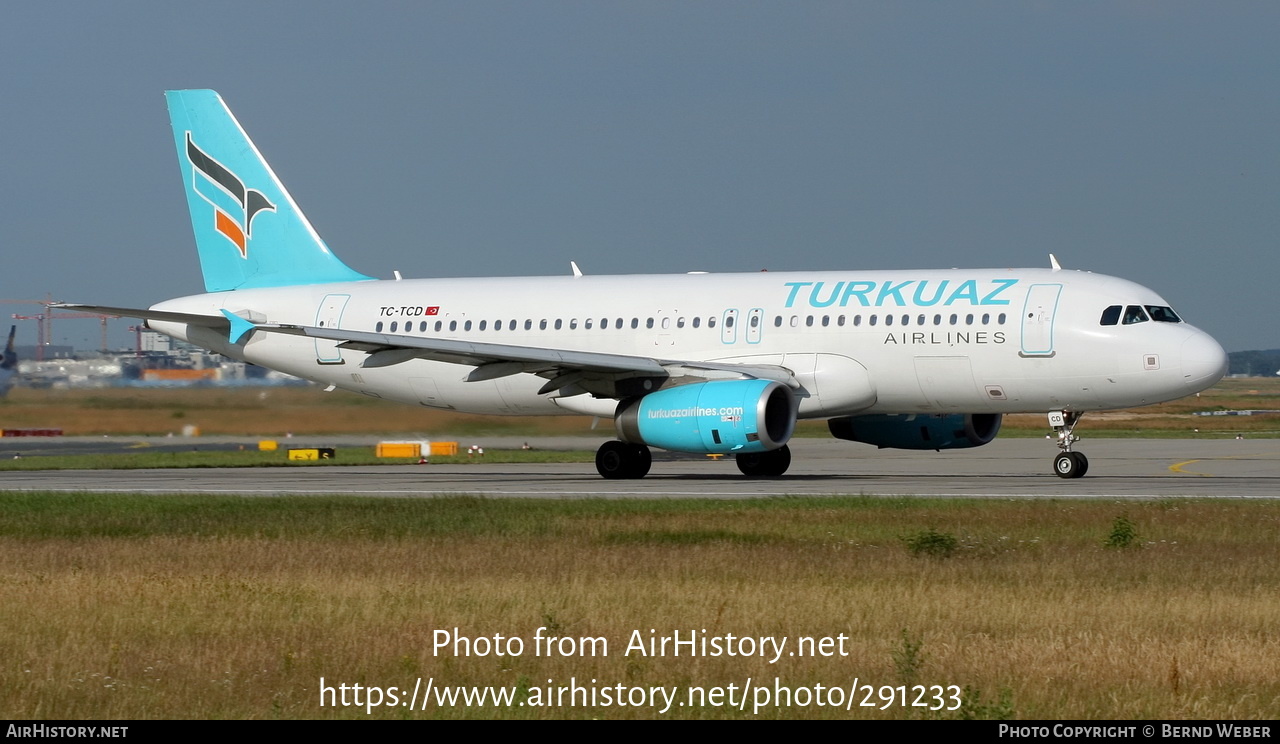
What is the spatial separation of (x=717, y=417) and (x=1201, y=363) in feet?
25.8

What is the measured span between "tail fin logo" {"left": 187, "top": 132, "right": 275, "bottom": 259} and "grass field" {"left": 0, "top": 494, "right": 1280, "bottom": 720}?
1501cm

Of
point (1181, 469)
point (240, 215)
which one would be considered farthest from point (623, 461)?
point (1181, 469)

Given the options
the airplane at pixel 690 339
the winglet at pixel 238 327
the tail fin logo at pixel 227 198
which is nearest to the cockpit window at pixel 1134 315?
the airplane at pixel 690 339

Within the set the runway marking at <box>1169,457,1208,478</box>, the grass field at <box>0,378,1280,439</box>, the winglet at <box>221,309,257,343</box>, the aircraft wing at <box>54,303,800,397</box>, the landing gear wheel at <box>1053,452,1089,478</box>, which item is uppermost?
the winglet at <box>221,309,257,343</box>

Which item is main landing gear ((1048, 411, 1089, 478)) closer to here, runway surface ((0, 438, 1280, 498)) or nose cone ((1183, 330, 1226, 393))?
runway surface ((0, 438, 1280, 498))

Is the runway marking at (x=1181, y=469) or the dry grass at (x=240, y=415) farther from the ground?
the dry grass at (x=240, y=415)

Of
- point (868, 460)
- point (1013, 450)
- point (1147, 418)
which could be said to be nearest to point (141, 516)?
point (868, 460)

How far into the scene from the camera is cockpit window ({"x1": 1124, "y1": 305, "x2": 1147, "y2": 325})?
26.4 m

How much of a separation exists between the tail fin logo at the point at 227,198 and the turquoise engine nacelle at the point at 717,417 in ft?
37.6

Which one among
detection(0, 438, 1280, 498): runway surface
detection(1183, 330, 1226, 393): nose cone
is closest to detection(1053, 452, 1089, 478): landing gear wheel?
detection(0, 438, 1280, 498): runway surface

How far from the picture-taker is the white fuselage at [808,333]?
26.5 meters

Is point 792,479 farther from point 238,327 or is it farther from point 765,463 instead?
point 238,327

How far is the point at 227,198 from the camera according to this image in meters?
34.8

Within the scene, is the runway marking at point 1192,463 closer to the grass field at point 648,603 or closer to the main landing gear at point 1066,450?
the main landing gear at point 1066,450
